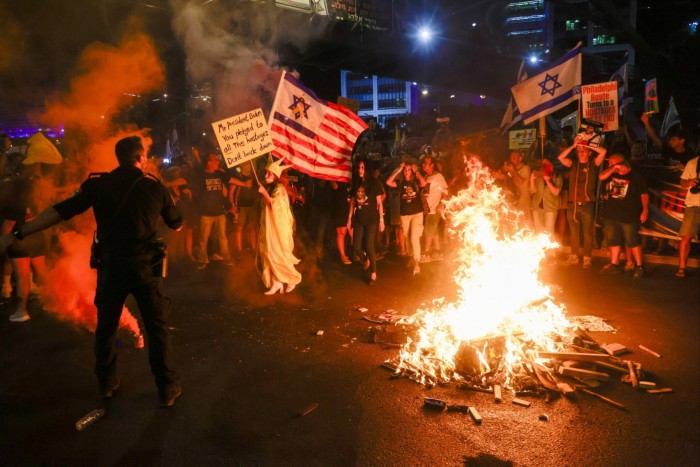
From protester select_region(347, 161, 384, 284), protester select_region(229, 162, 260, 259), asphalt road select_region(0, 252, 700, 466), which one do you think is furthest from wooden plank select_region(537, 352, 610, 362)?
protester select_region(229, 162, 260, 259)

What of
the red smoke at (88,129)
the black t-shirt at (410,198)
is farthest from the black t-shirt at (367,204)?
the red smoke at (88,129)

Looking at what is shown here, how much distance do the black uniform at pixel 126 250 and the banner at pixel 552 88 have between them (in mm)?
8477

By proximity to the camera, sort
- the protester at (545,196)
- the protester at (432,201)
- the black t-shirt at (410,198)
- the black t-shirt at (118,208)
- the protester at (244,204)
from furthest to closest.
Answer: the protester at (244,204) < the protester at (432,201) < the protester at (545,196) < the black t-shirt at (410,198) < the black t-shirt at (118,208)

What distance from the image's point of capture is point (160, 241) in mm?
4367

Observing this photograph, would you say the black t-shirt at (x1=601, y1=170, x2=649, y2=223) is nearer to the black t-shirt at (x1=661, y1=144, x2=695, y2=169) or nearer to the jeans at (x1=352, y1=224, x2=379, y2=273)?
the black t-shirt at (x1=661, y1=144, x2=695, y2=169)

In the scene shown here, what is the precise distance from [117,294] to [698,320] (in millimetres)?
7084

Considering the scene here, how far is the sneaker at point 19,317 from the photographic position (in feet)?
21.6

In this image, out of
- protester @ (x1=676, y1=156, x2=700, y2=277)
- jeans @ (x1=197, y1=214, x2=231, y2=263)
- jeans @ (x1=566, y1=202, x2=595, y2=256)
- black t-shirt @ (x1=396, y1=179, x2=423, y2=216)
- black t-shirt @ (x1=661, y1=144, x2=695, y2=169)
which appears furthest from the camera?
jeans @ (x1=197, y1=214, x2=231, y2=263)

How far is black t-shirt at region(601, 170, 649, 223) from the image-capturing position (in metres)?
8.86

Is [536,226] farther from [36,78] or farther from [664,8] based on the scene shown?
[664,8]

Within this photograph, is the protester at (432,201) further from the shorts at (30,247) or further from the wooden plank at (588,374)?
the shorts at (30,247)

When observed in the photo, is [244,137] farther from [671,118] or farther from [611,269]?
[671,118]

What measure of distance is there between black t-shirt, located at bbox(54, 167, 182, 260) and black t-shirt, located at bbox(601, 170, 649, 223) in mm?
8223

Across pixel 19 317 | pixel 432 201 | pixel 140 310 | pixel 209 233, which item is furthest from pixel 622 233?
pixel 19 317
